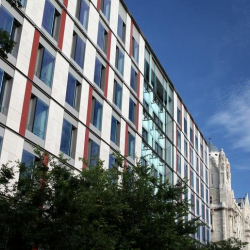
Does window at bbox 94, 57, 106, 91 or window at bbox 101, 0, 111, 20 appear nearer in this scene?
window at bbox 94, 57, 106, 91

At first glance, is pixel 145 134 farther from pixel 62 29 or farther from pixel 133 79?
pixel 62 29

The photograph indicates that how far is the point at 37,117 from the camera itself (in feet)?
88.6

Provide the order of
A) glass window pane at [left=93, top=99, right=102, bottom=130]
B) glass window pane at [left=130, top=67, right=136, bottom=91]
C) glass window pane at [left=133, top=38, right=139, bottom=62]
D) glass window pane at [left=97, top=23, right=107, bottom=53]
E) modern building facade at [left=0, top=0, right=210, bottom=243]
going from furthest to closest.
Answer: glass window pane at [left=133, top=38, right=139, bottom=62] → glass window pane at [left=130, top=67, right=136, bottom=91] → glass window pane at [left=97, top=23, right=107, bottom=53] → glass window pane at [left=93, top=99, right=102, bottom=130] → modern building facade at [left=0, top=0, right=210, bottom=243]

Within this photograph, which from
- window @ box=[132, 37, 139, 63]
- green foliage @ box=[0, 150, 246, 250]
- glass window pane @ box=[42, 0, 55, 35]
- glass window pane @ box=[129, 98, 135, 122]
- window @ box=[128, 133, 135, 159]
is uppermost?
window @ box=[132, 37, 139, 63]

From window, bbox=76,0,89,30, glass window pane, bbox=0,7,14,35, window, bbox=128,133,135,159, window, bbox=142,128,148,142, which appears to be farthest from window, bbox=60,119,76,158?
window, bbox=142,128,148,142

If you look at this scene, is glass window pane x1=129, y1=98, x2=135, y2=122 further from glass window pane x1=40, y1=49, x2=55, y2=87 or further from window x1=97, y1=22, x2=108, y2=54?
glass window pane x1=40, y1=49, x2=55, y2=87

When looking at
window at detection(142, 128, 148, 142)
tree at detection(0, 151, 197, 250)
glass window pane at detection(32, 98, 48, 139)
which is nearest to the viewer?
tree at detection(0, 151, 197, 250)

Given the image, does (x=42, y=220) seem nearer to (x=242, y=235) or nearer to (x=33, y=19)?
(x=33, y=19)

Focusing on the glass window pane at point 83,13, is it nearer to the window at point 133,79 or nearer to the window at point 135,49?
the window at point 133,79

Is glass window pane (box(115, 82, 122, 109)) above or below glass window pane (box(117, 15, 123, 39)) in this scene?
below

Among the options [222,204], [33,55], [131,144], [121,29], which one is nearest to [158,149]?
[131,144]

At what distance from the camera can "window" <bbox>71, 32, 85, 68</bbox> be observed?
3209 cm

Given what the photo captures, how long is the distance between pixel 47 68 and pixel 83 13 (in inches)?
300

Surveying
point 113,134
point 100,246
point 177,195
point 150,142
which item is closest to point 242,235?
point 150,142
